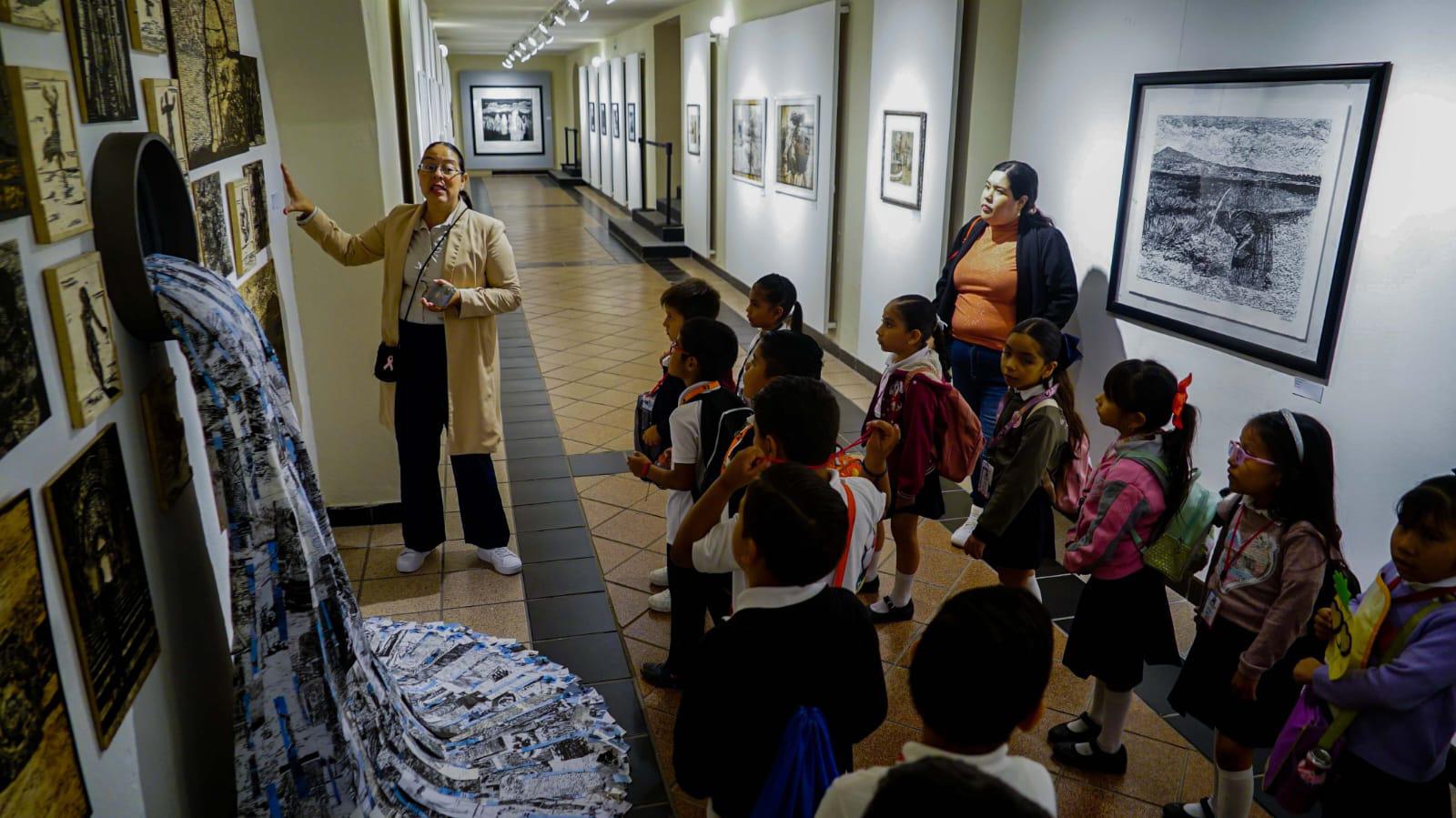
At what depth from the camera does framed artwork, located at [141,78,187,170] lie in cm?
220

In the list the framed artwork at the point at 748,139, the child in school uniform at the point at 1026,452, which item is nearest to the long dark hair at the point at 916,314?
the child in school uniform at the point at 1026,452

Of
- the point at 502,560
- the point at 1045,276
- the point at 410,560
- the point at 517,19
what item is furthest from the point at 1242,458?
the point at 517,19

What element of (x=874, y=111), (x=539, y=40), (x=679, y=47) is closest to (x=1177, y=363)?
(x=874, y=111)

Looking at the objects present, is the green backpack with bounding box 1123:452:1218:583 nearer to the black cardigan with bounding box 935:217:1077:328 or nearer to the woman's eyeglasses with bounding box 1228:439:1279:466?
the woman's eyeglasses with bounding box 1228:439:1279:466

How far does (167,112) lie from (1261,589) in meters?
2.94

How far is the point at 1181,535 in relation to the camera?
267cm

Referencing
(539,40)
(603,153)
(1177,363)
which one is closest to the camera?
(1177,363)

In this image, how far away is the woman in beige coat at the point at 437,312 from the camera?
3773 mm

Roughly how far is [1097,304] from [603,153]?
1727 centimetres

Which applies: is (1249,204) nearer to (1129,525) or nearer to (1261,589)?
(1129,525)

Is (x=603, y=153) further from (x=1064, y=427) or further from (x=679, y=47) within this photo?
(x=1064, y=427)

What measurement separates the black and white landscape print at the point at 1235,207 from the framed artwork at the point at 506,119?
27491 millimetres

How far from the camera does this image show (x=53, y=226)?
1.60 meters

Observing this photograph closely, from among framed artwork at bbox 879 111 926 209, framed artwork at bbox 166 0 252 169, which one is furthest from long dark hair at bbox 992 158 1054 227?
framed artwork at bbox 166 0 252 169
